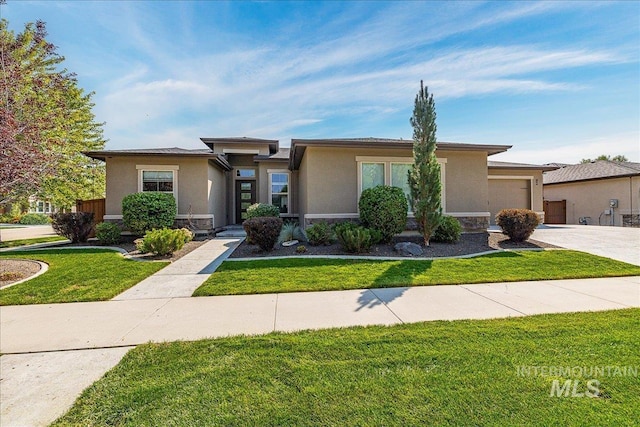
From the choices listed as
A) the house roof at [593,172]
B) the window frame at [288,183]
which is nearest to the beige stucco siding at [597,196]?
the house roof at [593,172]

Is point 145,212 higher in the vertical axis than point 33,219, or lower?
higher

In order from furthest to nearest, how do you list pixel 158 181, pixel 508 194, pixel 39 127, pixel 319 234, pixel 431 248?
pixel 508 194
pixel 158 181
pixel 319 234
pixel 431 248
pixel 39 127

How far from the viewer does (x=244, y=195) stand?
1744cm

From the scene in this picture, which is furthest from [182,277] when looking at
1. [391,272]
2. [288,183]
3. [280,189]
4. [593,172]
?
[593,172]

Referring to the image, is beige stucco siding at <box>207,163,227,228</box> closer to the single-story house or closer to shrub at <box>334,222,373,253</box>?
the single-story house

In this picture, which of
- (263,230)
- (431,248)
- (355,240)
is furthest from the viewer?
(431,248)

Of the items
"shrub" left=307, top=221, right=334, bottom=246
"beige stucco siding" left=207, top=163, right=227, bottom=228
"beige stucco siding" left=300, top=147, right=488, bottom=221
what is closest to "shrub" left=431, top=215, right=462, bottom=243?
"beige stucco siding" left=300, top=147, right=488, bottom=221

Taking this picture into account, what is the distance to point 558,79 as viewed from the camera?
9508mm

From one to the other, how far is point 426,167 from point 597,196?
58.6ft

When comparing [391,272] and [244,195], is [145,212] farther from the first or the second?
[391,272]

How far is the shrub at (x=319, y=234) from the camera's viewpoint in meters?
9.30

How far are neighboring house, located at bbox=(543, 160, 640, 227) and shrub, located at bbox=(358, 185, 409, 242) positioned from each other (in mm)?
17461

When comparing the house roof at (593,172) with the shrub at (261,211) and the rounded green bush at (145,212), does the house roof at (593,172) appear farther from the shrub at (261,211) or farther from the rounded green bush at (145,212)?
the rounded green bush at (145,212)

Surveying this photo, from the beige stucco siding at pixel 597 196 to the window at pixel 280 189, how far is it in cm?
2020
